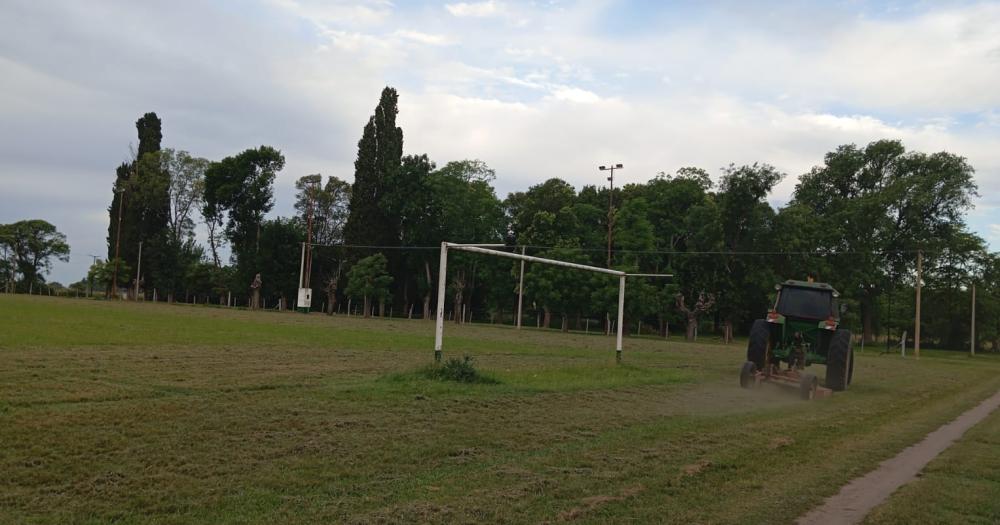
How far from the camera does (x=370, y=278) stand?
74875 millimetres

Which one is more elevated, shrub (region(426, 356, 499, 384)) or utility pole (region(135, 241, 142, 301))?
utility pole (region(135, 241, 142, 301))

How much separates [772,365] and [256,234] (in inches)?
3045

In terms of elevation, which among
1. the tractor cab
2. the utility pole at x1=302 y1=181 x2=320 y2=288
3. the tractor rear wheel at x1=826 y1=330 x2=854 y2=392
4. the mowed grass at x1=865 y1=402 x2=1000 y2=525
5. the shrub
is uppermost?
the utility pole at x1=302 y1=181 x2=320 y2=288

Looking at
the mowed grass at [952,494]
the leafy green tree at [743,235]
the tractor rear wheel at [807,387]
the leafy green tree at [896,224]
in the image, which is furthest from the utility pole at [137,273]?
the mowed grass at [952,494]

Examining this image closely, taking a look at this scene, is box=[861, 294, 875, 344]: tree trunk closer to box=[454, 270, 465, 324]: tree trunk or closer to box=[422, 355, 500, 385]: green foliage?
box=[454, 270, 465, 324]: tree trunk

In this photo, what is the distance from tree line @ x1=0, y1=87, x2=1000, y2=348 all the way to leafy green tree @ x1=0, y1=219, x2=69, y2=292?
24.1 m

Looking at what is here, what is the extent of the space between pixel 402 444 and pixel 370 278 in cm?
6708

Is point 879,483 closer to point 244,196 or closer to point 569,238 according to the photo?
point 569,238

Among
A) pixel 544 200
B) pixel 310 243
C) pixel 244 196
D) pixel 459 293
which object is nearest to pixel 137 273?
pixel 244 196

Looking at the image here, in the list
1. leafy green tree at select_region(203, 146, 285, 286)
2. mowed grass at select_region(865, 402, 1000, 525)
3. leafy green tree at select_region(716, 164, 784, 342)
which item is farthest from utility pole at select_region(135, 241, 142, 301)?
mowed grass at select_region(865, 402, 1000, 525)

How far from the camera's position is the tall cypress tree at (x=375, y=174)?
255 ft

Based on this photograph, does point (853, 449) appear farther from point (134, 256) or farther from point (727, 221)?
point (134, 256)

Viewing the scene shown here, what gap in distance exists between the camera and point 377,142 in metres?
79.2

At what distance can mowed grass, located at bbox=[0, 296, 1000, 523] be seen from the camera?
246 inches
